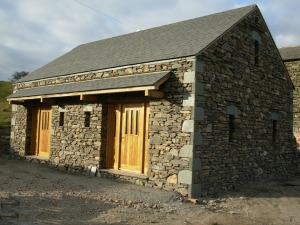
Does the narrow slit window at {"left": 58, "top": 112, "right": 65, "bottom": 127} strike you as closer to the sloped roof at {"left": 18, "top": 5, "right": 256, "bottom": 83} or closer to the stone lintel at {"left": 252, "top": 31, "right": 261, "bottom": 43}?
the sloped roof at {"left": 18, "top": 5, "right": 256, "bottom": 83}

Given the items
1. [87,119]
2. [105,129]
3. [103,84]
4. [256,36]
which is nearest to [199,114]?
[103,84]

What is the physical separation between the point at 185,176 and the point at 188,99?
6.56 feet

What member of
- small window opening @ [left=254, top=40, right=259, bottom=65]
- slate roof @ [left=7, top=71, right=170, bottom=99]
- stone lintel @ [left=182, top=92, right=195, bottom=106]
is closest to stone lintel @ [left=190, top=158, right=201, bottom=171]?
stone lintel @ [left=182, top=92, right=195, bottom=106]

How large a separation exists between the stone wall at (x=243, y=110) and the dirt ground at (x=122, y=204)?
0.77 metres

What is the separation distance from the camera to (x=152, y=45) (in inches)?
471

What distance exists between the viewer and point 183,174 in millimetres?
8961

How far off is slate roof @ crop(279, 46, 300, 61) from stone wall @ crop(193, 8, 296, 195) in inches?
425

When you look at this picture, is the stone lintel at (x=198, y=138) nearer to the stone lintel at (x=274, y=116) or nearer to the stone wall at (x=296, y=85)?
the stone lintel at (x=274, y=116)

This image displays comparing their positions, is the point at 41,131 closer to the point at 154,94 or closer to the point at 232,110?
the point at 154,94

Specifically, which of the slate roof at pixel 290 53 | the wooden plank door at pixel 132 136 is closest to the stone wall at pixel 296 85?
the slate roof at pixel 290 53

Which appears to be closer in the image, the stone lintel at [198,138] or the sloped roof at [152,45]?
the stone lintel at [198,138]

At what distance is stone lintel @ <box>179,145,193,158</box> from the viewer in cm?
886

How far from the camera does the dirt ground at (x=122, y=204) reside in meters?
6.77

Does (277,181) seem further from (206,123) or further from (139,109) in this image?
(139,109)
